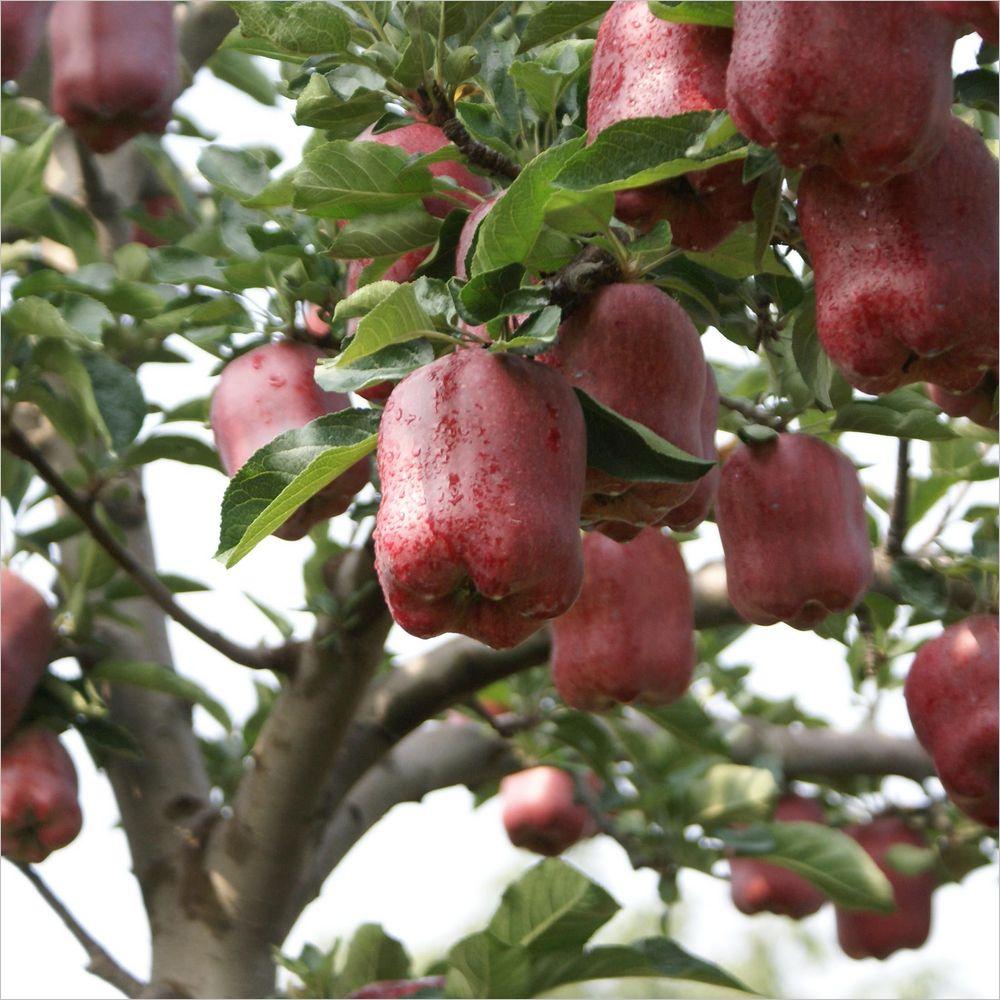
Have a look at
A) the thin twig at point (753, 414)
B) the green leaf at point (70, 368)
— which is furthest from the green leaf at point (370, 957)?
the thin twig at point (753, 414)

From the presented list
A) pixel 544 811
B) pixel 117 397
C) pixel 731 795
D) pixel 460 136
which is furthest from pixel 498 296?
pixel 544 811

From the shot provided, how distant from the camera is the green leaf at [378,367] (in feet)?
2.48

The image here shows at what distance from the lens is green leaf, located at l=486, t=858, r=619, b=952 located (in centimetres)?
129

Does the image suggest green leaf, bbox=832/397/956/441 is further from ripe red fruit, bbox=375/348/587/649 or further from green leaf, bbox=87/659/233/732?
green leaf, bbox=87/659/233/732

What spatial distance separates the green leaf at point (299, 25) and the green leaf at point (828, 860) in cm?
99

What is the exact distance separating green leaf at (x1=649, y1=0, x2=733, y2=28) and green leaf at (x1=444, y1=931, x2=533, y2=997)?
31.2 inches

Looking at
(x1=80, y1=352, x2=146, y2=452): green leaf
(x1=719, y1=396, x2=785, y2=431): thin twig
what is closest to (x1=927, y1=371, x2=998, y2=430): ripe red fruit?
(x1=719, y1=396, x2=785, y2=431): thin twig

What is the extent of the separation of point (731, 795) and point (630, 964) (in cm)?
33

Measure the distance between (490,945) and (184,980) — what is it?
30 centimetres

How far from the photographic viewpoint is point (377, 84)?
2.83ft

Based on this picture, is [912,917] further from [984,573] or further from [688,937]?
[688,937]

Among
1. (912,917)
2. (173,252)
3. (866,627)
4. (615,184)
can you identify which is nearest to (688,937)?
(912,917)

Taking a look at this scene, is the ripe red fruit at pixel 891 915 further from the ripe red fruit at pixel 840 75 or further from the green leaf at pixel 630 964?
the ripe red fruit at pixel 840 75

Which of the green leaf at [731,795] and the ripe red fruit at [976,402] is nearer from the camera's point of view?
the ripe red fruit at [976,402]
